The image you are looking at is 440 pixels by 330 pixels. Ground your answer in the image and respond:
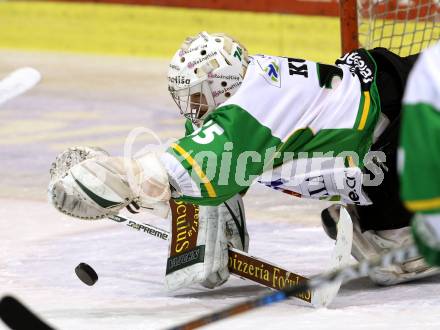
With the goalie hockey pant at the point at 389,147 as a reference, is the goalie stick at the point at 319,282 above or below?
above

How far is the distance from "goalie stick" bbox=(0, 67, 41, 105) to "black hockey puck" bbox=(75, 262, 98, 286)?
1.62 m

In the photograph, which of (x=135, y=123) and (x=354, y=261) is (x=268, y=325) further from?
(x=135, y=123)

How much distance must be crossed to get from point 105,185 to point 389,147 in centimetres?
85

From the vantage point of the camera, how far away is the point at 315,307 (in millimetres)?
3209

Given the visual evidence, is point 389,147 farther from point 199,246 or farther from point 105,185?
point 105,185

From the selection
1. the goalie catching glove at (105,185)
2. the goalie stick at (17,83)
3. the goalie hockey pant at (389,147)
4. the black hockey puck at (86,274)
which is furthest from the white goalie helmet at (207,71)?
the goalie stick at (17,83)

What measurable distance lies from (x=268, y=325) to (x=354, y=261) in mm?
777

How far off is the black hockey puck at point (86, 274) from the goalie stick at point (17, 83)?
5.31 ft

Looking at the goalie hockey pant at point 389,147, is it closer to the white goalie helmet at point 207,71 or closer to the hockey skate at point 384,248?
the hockey skate at point 384,248

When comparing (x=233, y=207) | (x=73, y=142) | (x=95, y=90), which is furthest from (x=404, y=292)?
(x=95, y=90)

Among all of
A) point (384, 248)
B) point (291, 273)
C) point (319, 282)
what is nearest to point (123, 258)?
point (291, 273)

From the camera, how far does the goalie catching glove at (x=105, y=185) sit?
117 inches

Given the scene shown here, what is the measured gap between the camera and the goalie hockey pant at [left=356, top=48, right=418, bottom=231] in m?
3.36

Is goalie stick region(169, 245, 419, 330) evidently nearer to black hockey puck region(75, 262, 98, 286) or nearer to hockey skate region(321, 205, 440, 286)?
black hockey puck region(75, 262, 98, 286)
